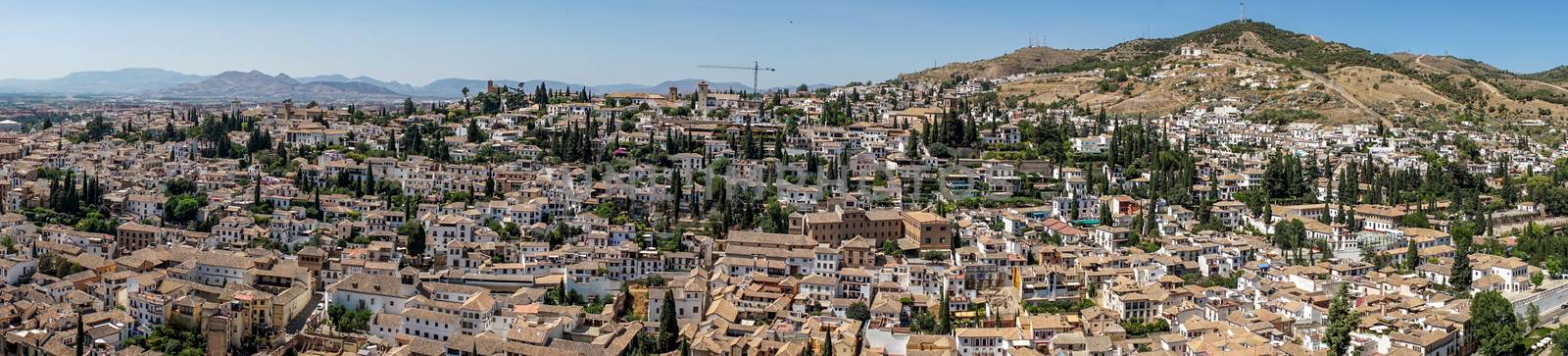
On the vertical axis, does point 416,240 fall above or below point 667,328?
above

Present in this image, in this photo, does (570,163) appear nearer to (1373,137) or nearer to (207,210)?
(207,210)

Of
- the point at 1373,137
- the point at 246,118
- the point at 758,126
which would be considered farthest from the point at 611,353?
the point at 1373,137

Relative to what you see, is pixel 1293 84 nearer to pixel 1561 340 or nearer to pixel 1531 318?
pixel 1531 318

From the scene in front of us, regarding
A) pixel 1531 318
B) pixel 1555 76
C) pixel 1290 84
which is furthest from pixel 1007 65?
pixel 1531 318

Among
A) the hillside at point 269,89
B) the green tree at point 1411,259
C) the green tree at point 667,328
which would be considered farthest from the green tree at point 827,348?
the hillside at point 269,89

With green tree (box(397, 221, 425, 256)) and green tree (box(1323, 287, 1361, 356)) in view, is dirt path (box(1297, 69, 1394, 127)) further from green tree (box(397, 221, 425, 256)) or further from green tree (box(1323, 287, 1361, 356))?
green tree (box(397, 221, 425, 256))

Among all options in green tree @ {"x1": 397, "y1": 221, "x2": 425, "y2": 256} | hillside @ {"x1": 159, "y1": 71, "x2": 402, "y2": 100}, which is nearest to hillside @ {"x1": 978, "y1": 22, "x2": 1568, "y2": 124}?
green tree @ {"x1": 397, "y1": 221, "x2": 425, "y2": 256}
